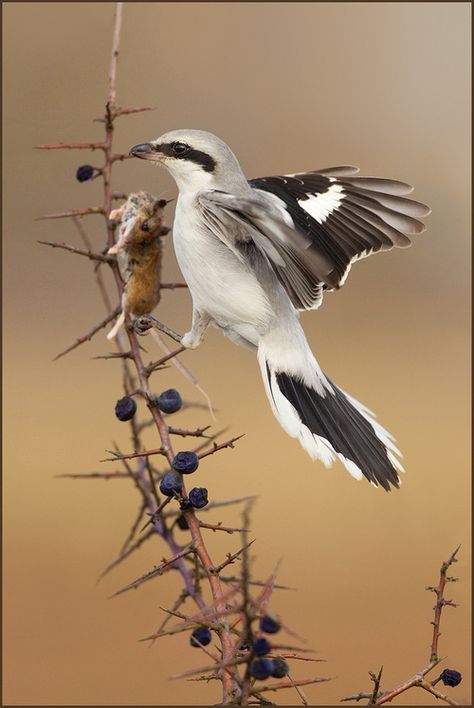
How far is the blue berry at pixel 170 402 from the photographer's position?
1.48 metres

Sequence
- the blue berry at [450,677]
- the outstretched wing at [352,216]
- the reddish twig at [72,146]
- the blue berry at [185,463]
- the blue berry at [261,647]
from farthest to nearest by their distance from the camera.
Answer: the outstretched wing at [352,216] → the reddish twig at [72,146] → the blue berry at [185,463] → the blue berry at [450,677] → the blue berry at [261,647]

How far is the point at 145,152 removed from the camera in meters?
1.91

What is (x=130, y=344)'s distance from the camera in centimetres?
152

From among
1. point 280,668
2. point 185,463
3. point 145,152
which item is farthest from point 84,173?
point 280,668

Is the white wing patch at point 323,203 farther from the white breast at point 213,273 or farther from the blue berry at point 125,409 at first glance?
the blue berry at point 125,409

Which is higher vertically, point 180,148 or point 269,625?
point 180,148

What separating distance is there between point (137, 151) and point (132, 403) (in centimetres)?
61

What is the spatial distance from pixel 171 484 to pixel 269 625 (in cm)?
44

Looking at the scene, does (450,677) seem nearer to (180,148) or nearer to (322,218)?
(180,148)

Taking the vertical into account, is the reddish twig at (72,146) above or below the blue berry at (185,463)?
above

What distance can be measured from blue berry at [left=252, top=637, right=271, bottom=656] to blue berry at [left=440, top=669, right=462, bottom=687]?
1.42 ft

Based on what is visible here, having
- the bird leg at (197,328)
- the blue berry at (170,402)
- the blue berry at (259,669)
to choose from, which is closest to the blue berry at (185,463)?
the blue berry at (170,402)

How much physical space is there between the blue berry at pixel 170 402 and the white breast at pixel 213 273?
0.45 metres

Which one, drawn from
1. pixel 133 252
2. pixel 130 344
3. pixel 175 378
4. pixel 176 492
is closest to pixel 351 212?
pixel 133 252
